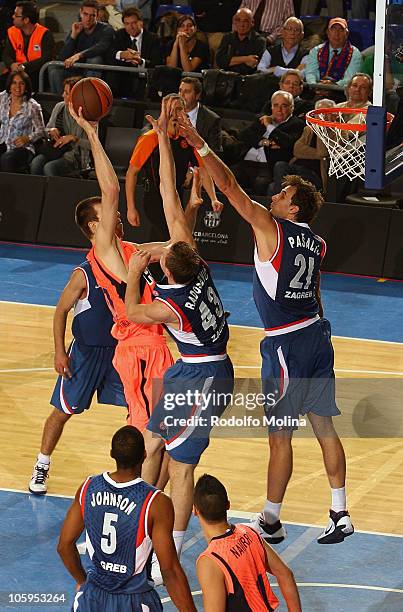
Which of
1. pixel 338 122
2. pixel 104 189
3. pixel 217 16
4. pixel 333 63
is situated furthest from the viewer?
pixel 217 16

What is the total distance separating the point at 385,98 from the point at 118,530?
4.16m

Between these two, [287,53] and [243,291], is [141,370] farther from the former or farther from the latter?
Answer: [287,53]

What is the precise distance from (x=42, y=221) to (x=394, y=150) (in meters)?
8.32

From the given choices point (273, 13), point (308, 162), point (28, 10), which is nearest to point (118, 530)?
point (308, 162)

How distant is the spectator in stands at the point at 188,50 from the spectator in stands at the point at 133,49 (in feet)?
0.93

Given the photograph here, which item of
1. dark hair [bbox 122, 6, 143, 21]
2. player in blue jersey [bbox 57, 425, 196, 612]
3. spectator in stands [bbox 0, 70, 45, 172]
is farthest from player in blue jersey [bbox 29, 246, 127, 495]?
dark hair [bbox 122, 6, 143, 21]

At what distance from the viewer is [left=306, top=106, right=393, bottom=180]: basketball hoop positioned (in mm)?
10149

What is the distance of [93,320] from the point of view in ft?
29.9

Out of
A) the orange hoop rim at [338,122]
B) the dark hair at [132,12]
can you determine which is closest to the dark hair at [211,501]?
the orange hoop rim at [338,122]

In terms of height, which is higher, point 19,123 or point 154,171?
point 154,171

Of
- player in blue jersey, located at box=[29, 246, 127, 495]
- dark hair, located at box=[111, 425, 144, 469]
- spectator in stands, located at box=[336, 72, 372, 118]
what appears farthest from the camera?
spectator in stands, located at box=[336, 72, 372, 118]

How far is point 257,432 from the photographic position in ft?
34.8

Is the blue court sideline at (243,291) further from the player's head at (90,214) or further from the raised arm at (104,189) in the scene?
the raised arm at (104,189)

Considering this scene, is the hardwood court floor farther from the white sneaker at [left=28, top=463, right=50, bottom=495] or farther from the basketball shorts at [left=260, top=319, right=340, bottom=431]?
the basketball shorts at [left=260, top=319, right=340, bottom=431]
